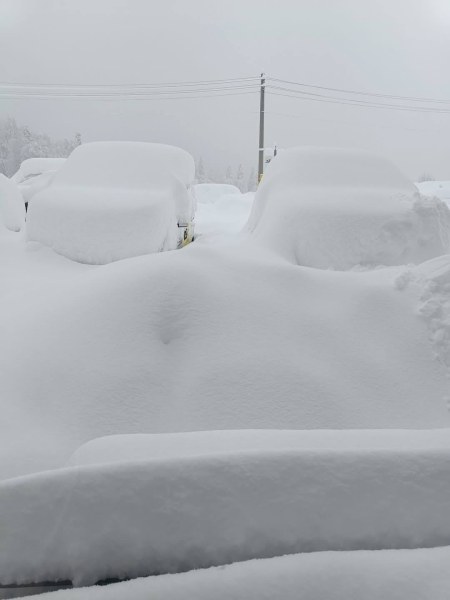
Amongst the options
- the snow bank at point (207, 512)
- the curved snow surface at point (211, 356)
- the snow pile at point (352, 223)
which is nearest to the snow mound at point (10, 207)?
the snow pile at point (352, 223)

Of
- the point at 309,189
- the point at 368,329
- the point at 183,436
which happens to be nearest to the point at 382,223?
the point at 309,189

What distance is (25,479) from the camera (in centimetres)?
148

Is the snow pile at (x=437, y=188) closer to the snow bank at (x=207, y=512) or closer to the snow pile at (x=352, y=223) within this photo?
the snow pile at (x=352, y=223)

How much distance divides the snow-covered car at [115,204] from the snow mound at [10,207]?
160cm

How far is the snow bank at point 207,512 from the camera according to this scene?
132 centimetres

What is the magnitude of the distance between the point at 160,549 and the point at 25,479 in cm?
48

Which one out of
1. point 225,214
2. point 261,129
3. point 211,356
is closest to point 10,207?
point 211,356

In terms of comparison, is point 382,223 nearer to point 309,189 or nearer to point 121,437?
point 309,189

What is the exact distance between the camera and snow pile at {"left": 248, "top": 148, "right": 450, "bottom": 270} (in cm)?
516

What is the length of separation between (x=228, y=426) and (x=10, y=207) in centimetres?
802

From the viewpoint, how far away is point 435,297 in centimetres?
316

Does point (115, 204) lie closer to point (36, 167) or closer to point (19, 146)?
point (36, 167)

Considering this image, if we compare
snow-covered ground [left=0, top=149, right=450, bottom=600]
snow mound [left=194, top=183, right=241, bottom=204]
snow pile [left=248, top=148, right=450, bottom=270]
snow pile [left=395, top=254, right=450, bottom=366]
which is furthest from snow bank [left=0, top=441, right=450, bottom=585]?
snow mound [left=194, top=183, right=241, bottom=204]

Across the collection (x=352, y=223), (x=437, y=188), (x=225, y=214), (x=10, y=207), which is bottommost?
(x=225, y=214)
